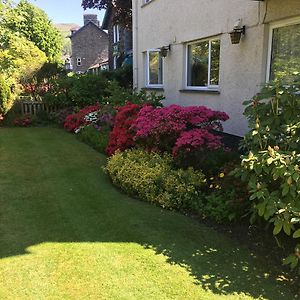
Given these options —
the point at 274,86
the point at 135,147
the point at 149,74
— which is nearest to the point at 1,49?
the point at 149,74

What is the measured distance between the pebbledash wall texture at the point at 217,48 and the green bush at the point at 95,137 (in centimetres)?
270

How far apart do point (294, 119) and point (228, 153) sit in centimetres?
201

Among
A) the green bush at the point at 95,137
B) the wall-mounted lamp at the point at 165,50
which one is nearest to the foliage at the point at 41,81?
the green bush at the point at 95,137

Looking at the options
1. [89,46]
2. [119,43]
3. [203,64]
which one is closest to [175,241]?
[203,64]

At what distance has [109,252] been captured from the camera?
3.83 meters

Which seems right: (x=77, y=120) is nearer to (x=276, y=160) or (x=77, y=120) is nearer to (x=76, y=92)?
(x=76, y=92)

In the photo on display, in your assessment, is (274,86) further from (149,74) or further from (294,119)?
(149,74)

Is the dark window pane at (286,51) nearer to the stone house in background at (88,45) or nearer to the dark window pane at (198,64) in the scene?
the dark window pane at (198,64)

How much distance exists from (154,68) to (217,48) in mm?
4814

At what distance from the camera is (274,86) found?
3.96 meters

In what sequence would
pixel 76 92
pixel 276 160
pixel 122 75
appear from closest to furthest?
pixel 276 160, pixel 76 92, pixel 122 75

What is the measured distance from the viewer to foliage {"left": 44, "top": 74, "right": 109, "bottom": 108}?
1370cm

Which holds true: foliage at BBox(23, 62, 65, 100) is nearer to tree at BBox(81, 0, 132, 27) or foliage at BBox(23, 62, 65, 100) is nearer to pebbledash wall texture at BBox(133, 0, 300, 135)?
pebbledash wall texture at BBox(133, 0, 300, 135)

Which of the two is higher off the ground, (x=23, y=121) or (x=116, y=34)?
(x=116, y=34)
